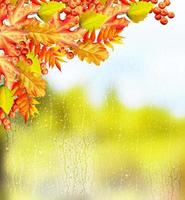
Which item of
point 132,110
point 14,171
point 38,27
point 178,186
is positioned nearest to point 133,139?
point 132,110

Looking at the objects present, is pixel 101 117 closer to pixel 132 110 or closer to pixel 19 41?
pixel 132 110

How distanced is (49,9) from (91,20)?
12 cm

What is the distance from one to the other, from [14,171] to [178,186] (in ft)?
1.85

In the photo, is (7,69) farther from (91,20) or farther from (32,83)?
(91,20)

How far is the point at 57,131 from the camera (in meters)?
1.94

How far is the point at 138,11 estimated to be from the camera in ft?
5.23

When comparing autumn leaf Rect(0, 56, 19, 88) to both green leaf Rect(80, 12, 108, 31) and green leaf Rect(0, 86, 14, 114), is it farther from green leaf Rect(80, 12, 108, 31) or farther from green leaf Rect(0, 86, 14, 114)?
green leaf Rect(80, 12, 108, 31)

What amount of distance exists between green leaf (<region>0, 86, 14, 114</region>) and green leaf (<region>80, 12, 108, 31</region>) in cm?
27

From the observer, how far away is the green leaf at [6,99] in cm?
156

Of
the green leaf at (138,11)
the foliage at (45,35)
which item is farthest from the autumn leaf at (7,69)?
the green leaf at (138,11)

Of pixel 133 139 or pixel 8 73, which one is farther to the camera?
pixel 133 139

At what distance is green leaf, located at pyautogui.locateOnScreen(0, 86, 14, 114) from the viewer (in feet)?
5.11

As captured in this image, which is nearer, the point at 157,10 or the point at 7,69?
the point at 7,69

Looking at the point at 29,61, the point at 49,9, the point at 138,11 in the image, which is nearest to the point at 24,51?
the point at 29,61
